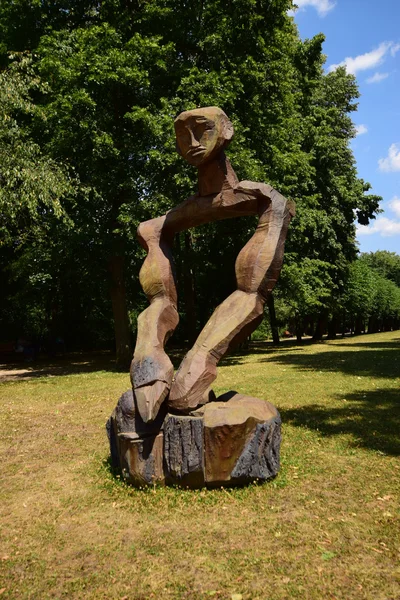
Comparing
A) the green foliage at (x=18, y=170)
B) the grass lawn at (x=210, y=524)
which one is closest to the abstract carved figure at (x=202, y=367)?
the grass lawn at (x=210, y=524)

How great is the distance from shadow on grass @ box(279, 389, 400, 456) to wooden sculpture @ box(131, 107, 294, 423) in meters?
2.61

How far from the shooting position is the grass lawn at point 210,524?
11.6ft

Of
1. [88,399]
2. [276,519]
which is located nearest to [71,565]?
[276,519]

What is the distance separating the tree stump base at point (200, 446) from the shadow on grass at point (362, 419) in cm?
214

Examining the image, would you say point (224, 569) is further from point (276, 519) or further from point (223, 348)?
point (223, 348)

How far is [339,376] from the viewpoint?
13188 millimetres

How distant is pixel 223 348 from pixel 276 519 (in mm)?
2016

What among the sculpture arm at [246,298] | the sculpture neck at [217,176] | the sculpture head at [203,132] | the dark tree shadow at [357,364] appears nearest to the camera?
the sculpture arm at [246,298]

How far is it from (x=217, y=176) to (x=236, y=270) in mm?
1287

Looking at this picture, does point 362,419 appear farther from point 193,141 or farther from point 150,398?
point 193,141

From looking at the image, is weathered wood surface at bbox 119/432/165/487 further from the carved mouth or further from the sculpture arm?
the carved mouth

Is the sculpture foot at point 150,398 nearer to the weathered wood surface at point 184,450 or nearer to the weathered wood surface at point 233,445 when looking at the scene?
the weathered wood surface at point 184,450

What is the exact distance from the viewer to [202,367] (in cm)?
555

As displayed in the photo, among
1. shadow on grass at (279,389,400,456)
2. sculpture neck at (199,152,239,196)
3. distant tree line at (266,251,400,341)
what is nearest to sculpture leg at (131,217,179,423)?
sculpture neck at (199,152,239,196)
